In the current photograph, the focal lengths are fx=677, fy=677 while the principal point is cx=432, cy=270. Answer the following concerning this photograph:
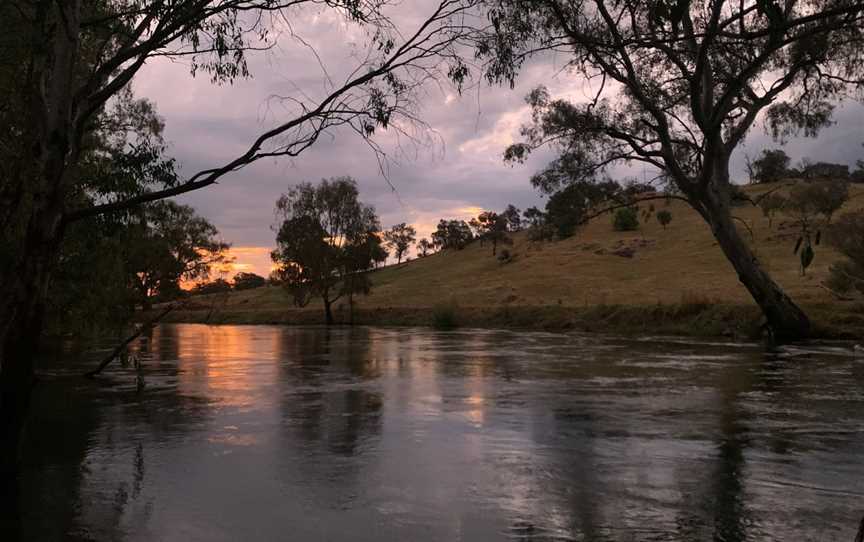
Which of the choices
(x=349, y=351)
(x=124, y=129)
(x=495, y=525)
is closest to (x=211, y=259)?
(x=124, y=129)

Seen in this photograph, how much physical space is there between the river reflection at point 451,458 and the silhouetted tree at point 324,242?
45335 mm

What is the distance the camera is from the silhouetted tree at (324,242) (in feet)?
201

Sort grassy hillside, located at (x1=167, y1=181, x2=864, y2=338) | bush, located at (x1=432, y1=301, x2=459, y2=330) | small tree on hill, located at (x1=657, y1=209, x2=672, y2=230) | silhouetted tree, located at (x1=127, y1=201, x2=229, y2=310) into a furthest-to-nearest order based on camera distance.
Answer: small tree on hill, located at (x1=657, y1=209, x2=672, y2=230)
bush, located at (x1=432, y1=301, x2=459, y2=330)
grassy hillside, located at (x1=167, y1=181, x2=864, y2=338)
silhouetted tree, located at (x1=127, y1=201, x2=229, y2=310)

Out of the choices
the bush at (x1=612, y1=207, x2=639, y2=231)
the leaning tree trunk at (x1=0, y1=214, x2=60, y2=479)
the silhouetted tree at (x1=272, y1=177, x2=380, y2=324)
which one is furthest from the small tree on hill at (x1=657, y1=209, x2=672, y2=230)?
the leaning tree trunk at (x1=0, y1=214, x2=60, y2=479)

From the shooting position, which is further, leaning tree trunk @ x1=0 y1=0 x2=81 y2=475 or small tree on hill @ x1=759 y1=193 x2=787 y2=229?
small tree on hill @ x1=759 y1=193 x2=787 y2=229

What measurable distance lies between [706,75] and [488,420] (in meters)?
16.7

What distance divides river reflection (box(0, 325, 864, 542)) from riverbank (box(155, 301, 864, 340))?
9.74 feet

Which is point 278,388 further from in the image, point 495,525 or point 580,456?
point 495,525

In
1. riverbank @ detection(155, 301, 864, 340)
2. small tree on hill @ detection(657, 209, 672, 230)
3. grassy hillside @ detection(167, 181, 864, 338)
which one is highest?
small tree on hill @ detection(657, 209, 672, 230)

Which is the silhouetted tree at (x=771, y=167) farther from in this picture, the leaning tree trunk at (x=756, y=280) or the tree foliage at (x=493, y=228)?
the leaning tree trunk at (x=756, y=280)

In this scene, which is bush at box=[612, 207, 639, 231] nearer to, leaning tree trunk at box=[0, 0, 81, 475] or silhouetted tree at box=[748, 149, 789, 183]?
silhouetted tree at box=[748, 149, 789, 183]

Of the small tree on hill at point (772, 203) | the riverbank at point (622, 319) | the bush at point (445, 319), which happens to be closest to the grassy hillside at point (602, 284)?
the riverbank at point (622, 319)

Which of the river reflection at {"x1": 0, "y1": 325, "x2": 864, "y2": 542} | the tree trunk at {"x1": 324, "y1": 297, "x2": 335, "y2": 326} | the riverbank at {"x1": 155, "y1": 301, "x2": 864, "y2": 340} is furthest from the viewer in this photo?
the tree trunk at {"x1": 324, "y1": 297, "x2": 335, "y2": 326}

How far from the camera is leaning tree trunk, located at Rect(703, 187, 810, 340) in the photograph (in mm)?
23875
